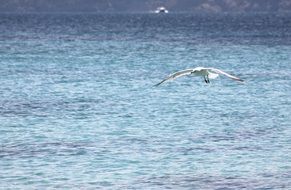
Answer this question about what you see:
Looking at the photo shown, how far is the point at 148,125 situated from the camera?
39875 mm

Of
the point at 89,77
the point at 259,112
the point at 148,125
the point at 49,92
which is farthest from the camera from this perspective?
the point at 89,77

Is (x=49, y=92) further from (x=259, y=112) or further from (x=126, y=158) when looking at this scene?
(x=126, y=158)

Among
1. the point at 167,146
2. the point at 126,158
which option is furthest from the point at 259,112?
the point at 126,158

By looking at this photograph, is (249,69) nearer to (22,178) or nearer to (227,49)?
(227,49)

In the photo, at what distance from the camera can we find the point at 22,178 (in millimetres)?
29109

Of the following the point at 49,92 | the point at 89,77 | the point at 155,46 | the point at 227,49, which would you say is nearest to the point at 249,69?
the point at 89,77

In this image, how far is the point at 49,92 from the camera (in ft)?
171

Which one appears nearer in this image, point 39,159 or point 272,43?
point 39,159

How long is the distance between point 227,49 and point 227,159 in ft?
222

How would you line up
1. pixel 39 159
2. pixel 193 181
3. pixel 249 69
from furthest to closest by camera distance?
pixel 249 69 < pixel 39 159 < pixel 193 181

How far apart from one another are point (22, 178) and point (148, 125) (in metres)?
11.5

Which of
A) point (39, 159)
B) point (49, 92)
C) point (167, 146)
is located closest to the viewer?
point (39, 159)

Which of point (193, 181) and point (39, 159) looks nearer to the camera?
point (193, 181)

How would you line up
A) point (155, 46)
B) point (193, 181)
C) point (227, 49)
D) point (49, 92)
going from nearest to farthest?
point (193, 181) → point (49, 92) → point (227, 49) → point (155, 46)
